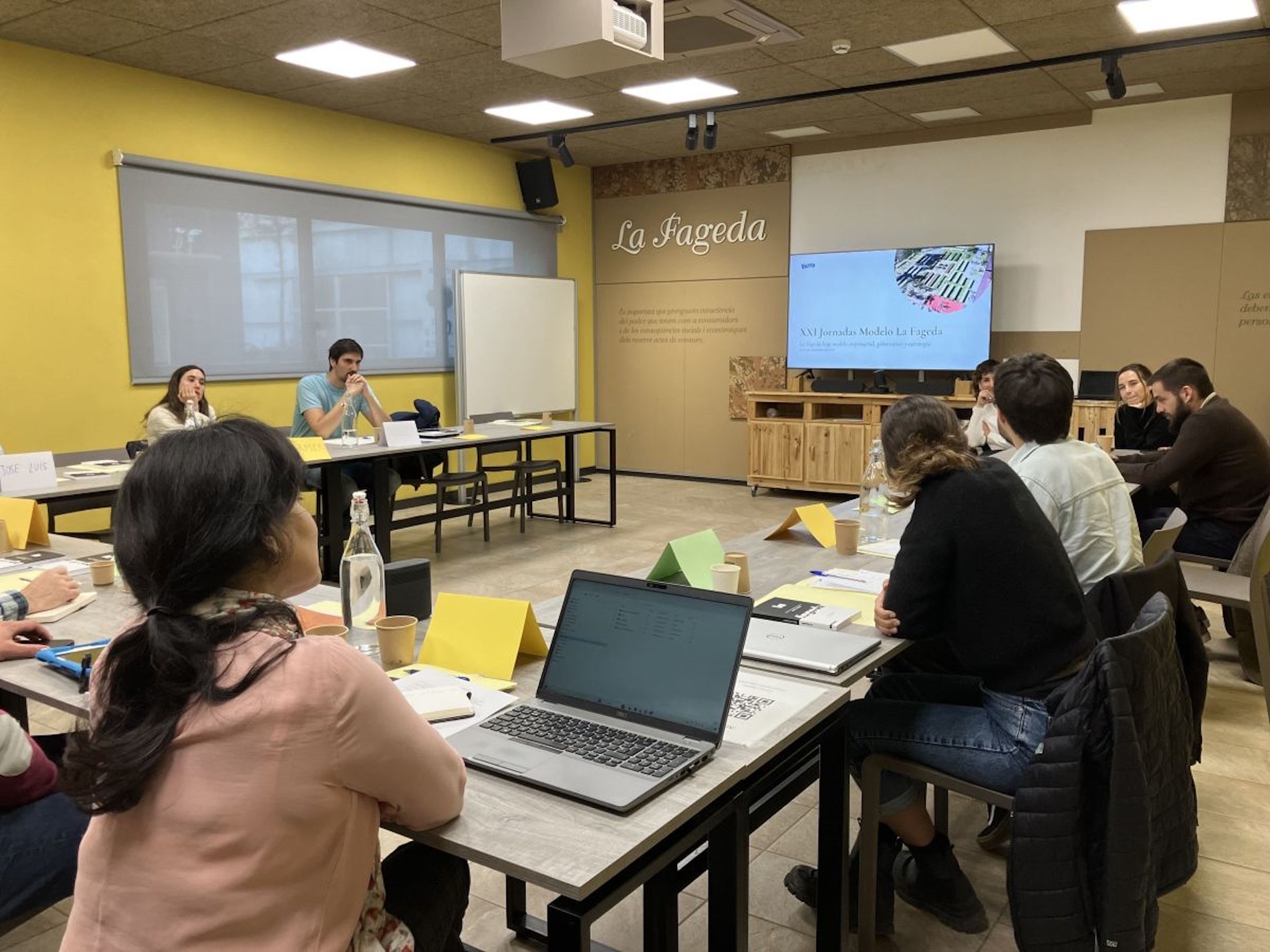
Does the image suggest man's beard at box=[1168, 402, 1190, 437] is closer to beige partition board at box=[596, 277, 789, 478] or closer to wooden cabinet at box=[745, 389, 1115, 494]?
wooden cabinet at box=[745, 389, 1115, 494]

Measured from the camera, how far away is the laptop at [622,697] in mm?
1372

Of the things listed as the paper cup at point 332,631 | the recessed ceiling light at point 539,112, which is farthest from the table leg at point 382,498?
the paper cup at point 332,631

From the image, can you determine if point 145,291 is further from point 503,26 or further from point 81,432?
point 503,26

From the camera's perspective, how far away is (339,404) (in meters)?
5.62

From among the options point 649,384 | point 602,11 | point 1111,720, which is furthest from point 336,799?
point 649,384

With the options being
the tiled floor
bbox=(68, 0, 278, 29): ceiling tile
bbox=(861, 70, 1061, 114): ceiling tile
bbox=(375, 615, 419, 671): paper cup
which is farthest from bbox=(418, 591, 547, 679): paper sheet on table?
bbox=(861, 70, 1061, 114): ceiling tile

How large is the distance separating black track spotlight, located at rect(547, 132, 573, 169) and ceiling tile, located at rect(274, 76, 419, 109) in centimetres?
138

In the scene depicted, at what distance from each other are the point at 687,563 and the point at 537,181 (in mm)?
6714

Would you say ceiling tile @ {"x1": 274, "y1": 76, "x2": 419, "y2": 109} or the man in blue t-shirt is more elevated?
ceiling tile @ {"x1": 274, "y1": 76, "x2": 419, "y2": 109}

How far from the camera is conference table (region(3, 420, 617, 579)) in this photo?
13.2 ft

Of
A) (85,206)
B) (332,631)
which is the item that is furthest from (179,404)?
(332,631)

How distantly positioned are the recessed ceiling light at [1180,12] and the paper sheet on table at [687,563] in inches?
159

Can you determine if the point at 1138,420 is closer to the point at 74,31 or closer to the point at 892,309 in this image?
the point at 892,309

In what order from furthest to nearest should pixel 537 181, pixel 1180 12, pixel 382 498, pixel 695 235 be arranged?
pixel 695 235 → pixel 537 181 → pixel 382 498 → pixel 1180 12
